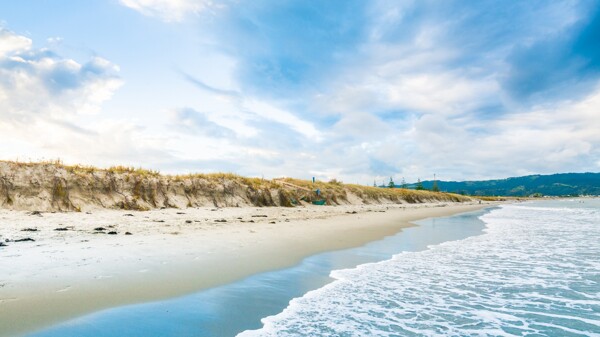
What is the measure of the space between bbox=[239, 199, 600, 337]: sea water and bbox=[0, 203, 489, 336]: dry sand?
2136 millimetres

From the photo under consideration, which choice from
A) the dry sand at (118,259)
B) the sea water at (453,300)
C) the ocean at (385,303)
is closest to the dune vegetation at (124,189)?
the dry sand at (118,259)

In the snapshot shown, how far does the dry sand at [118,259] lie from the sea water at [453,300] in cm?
214

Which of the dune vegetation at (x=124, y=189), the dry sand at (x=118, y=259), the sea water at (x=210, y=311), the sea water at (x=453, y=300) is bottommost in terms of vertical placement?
the sea water at (x=453, y=300)

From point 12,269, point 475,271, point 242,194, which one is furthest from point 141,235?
point 242,194

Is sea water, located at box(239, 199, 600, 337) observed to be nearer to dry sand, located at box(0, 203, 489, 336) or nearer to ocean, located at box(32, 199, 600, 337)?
ocean, located at box(32, 199, 600, 337)

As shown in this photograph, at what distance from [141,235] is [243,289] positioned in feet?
21.8

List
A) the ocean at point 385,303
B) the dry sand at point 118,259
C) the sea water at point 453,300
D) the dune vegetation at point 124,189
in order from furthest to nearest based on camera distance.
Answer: the dune vegetation at point 124,189 < the dry sand at point 118,259 < the sea water at point 453,300 < the ocean at point 385,303

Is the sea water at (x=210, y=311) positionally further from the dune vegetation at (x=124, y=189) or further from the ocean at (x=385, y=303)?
the dune vegetation at (x=124, y=189)

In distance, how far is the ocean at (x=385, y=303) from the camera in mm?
4531

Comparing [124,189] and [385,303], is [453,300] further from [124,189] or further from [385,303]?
[124,189]

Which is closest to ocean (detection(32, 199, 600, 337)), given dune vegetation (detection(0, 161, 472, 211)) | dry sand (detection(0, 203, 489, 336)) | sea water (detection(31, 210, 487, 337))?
sea water (detection(31, 210, 487, 337))

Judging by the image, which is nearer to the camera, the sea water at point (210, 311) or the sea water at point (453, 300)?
the sea water at point (210, 311)

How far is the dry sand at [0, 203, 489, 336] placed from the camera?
5086 millimetres

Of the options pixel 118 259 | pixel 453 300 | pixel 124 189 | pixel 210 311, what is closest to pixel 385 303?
pixel 453 300
